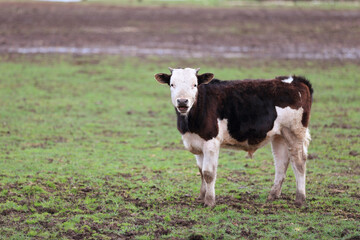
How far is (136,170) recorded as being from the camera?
1105cm

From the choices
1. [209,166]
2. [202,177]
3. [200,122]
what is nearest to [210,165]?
[209,166]

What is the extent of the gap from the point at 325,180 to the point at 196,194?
8.56 ft

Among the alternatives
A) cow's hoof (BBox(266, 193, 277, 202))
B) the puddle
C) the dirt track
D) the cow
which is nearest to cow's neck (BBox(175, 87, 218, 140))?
the cow

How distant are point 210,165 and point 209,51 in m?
18.1

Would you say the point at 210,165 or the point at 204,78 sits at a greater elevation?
the point at 204,78

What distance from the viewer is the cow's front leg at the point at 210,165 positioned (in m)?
8.54

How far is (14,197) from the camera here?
29.2ft

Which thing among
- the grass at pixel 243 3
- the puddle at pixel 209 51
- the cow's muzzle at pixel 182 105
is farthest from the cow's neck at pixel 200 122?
the grass at pixel 243 3

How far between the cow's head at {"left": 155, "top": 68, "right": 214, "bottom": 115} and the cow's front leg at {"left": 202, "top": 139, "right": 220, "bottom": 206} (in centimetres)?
69

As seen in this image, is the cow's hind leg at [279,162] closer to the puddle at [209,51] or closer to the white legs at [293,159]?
the white legs at [293,159]

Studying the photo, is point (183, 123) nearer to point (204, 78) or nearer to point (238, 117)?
point (204, 78)

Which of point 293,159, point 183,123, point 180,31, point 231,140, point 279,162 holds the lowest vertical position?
point 180,31

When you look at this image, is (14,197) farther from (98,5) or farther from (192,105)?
(98,5)

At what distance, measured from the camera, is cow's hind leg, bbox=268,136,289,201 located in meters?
9.20
